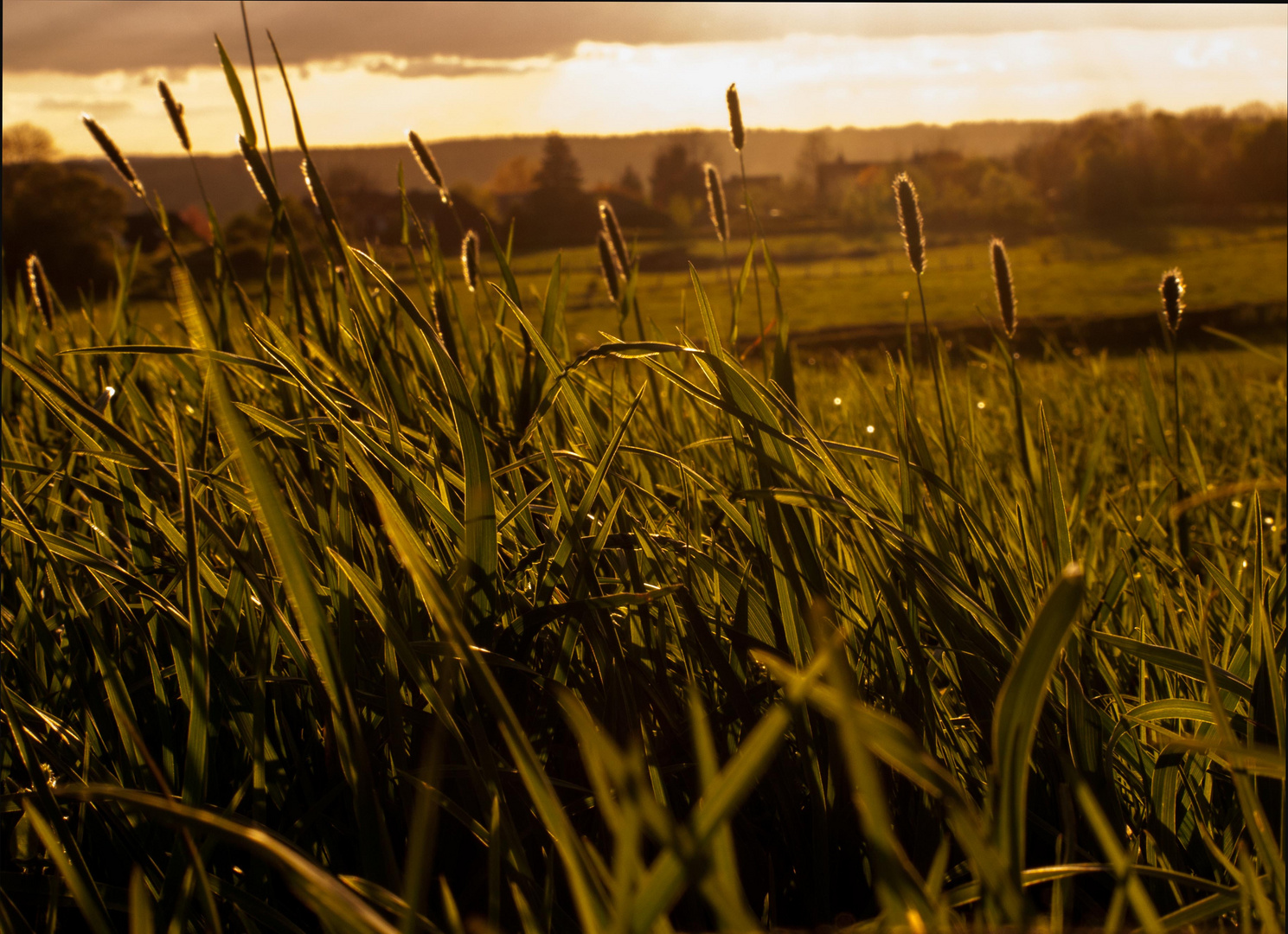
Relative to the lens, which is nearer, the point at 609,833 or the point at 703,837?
the point at 703,837

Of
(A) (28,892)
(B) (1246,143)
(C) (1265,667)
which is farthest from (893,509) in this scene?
(B) (1246,143)

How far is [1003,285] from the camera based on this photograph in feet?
4.87

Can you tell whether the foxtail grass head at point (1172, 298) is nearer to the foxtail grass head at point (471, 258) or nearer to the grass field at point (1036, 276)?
the foxtail grass head at point (471, 258)

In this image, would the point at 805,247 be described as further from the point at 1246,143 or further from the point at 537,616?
the point at 537,616

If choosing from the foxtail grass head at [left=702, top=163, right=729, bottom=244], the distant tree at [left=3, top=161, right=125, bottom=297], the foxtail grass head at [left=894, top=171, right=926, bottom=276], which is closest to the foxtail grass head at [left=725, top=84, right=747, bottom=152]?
the foxtail grass head at [left=702, top=163, right=729, bottom=244]

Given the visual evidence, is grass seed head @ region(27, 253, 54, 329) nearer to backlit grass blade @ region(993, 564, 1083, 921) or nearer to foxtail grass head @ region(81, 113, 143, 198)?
foxtail grass head @ region(81, 113, 143, 198)

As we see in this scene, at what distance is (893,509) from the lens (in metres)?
1.07

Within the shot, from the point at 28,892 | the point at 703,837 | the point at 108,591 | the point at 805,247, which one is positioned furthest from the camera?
the point at 805,247

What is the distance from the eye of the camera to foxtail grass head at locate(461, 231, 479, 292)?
1.86 m

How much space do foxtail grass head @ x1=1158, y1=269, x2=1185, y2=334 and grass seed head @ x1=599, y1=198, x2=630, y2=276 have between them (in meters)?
1.08

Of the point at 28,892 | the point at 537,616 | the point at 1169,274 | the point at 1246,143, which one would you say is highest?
the point at 1246,143

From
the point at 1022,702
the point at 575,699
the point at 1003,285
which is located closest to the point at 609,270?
the point at 1003,285

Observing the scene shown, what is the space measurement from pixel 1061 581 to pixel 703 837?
0.21 m

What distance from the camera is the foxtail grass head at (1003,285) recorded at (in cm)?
147
